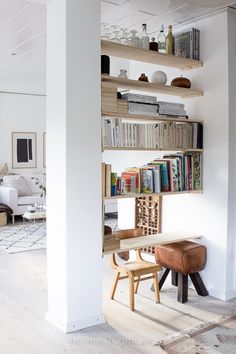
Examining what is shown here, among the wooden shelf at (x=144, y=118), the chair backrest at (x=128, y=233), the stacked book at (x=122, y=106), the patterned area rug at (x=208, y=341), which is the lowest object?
the patterned area rug at (x=208, y=341)

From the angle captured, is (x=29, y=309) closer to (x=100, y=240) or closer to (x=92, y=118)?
(x=100, y=240)

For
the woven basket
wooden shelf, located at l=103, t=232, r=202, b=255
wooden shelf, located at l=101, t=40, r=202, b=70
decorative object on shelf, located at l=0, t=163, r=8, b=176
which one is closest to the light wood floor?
wooden shelf, located at l=103, t=232, r=202, b=255

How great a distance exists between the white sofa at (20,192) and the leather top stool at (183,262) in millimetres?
4228

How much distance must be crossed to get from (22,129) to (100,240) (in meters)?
5.82

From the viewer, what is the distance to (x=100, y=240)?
3.09 metres

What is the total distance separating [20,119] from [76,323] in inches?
241

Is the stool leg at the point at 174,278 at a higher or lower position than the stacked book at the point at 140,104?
lower

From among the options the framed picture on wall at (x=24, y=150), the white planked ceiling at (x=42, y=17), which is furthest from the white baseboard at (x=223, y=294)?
the framed picture on wall at (x=24, y=150)

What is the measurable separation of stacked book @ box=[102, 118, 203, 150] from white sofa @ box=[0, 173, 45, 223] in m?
4.39

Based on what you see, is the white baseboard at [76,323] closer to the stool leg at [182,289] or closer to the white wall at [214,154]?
the stool leg at [182,289]

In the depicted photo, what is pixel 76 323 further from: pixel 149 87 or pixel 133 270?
pixel 149 87

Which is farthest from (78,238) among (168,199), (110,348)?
(168,199)

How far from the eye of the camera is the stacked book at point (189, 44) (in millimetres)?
3756

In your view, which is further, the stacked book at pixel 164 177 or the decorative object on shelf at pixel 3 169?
the decorative object on shelf at pixel 3 169
